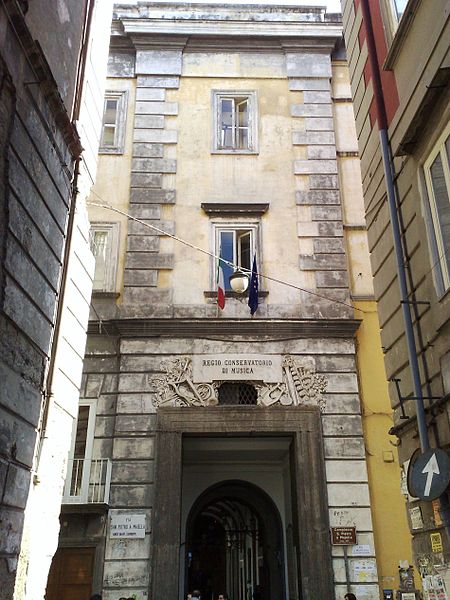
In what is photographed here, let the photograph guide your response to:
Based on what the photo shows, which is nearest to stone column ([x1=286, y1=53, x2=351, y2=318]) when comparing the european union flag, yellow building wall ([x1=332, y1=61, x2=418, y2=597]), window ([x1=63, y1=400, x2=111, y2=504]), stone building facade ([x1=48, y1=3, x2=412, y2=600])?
stone building facade ([x1=48, y1=3, x2=412, y2=600])

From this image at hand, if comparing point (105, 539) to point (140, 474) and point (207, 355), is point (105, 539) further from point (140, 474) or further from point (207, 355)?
point (207, 355)

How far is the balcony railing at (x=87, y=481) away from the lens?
10.2 meters

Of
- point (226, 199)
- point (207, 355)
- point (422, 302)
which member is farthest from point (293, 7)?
point (422, 302)

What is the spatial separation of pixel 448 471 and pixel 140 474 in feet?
21.3

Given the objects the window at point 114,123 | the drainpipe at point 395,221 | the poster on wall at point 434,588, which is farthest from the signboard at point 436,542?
the window at point 114,123

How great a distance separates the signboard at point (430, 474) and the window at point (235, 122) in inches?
363

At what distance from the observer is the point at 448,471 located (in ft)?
16.8

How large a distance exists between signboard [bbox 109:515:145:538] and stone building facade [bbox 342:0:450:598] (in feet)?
17.0

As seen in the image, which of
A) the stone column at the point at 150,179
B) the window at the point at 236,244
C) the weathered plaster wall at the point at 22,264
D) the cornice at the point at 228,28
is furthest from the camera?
the cornice at the point at 228,28

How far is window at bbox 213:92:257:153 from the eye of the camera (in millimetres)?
13445

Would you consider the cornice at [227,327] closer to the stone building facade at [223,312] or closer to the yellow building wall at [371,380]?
the stone building facade at [223,312]

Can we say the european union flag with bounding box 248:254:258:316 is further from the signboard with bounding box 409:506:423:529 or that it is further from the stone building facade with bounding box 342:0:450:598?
the signboard with bounding box 409:506:423:529

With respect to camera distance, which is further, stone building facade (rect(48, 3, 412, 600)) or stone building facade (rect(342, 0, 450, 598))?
stone building facade (rect(48, 3, 412, 600))

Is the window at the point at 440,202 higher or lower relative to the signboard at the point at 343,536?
higher
